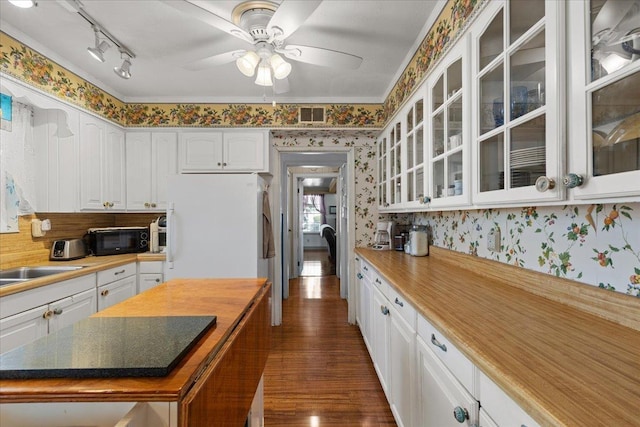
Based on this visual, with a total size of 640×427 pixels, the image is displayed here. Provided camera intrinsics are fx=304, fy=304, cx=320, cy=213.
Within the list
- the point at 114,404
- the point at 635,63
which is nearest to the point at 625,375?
the point at 635,63

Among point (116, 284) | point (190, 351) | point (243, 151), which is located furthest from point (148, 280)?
point (190, 351)

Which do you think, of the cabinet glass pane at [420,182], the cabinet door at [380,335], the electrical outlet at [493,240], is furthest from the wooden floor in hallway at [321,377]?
the cabinet glass pane at [420,182]

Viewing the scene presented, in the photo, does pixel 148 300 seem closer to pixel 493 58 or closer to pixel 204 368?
pixel 204 368

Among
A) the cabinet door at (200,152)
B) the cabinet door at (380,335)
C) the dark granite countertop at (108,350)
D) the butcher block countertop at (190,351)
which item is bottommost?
the cabinet door at (380,335)

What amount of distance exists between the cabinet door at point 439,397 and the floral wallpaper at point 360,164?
2.28 metres

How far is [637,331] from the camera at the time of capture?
2.93 feet

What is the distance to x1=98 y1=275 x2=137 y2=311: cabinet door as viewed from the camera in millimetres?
2487

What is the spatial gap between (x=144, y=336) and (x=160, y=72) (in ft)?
8.69

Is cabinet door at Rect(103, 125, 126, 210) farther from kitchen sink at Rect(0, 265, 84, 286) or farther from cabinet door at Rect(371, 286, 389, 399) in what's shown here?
cabinet door at Rect(371, 286, 389, 399)

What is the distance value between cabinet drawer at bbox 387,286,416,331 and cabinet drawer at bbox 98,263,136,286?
7.55 feet

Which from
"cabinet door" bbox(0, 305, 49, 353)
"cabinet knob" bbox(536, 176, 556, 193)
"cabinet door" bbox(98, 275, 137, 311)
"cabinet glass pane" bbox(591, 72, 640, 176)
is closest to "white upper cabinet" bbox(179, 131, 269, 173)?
"cabinet door" bbox(98, 275, 137, 311)

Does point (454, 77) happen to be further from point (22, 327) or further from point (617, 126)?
point (22, 327)

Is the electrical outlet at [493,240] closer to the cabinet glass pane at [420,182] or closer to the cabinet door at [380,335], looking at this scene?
the cabinet glass pane at [420,182]

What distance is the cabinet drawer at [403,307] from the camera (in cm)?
137
